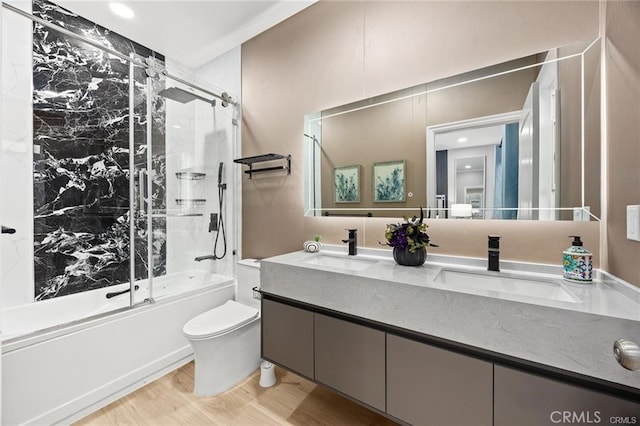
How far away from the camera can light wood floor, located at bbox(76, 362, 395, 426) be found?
1.53 meters

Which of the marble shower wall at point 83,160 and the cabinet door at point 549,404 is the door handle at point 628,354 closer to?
the cabinet door at point 549,404

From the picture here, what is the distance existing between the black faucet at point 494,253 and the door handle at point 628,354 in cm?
64

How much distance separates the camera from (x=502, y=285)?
1.25 meters

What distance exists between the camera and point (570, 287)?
1.10m

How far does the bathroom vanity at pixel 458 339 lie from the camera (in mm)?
819

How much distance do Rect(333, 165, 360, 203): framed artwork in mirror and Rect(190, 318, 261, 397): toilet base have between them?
114cm

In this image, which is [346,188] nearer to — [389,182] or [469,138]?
[389,182]

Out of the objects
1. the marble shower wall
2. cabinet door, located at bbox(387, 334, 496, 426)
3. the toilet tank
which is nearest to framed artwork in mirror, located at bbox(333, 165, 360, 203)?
the toilet tank

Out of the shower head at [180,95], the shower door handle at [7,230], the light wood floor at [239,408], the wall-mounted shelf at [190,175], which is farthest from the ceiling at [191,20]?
the light wood floor at [239,408]

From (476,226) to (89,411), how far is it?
2.58 m

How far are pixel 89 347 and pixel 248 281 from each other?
106 cm

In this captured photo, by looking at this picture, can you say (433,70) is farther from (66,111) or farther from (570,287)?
(66,111)

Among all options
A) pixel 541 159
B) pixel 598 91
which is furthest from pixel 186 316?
pixel 598 91

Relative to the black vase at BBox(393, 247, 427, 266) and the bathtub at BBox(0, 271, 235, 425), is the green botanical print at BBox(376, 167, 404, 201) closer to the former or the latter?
the black vase at BBox(393, 247, 427, 266)
